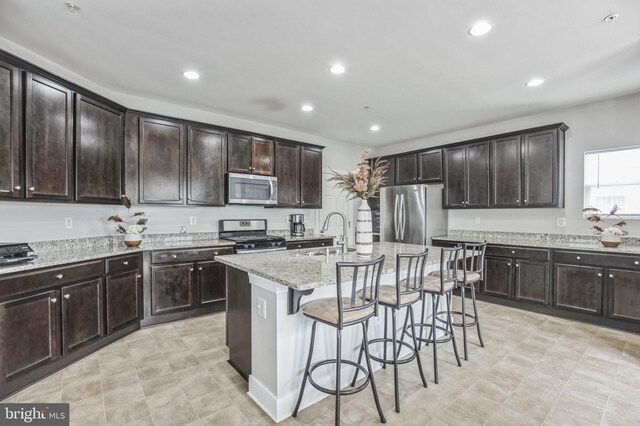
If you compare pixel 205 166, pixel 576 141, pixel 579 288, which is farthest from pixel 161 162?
pixel 576 141

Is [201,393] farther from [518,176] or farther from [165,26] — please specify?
[518,176]

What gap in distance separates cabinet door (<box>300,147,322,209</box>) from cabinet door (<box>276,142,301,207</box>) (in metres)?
0.10

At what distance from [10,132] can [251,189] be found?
256cm

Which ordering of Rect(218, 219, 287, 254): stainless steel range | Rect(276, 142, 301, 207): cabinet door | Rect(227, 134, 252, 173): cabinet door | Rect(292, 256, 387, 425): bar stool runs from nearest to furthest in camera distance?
Rect(292, 256, 387, 425): bar stool
Rect(218, 219, 287, 254): stainless steel range
Rect(227, 134, 252, 173): cabinet door
Rect(276, 142, 301, 207): cabinet door

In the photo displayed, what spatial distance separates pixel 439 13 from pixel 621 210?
363cm

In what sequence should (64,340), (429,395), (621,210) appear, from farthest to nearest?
(621,210), (64,340), (429,395)

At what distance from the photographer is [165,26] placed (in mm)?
2400

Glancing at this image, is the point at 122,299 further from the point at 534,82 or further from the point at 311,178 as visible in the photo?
the point at 534,82

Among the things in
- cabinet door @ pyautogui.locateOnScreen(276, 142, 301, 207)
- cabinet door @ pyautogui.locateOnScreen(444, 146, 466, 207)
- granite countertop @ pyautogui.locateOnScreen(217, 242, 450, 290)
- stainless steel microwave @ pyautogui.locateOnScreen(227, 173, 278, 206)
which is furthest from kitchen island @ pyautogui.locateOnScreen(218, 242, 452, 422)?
cabinet door @ pyautogui.locateOnScreen(444, 146, 466, 207)

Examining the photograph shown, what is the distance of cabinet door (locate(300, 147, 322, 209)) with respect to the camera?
17.0 feet

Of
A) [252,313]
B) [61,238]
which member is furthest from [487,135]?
[61,238]

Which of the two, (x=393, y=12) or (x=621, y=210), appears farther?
(x=621, y=210)

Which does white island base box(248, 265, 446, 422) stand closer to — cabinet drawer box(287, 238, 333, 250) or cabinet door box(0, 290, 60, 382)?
cabinet door box(0, 290, 60, 382)

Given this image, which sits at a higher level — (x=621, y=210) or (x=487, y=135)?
(x=487, y=135)
